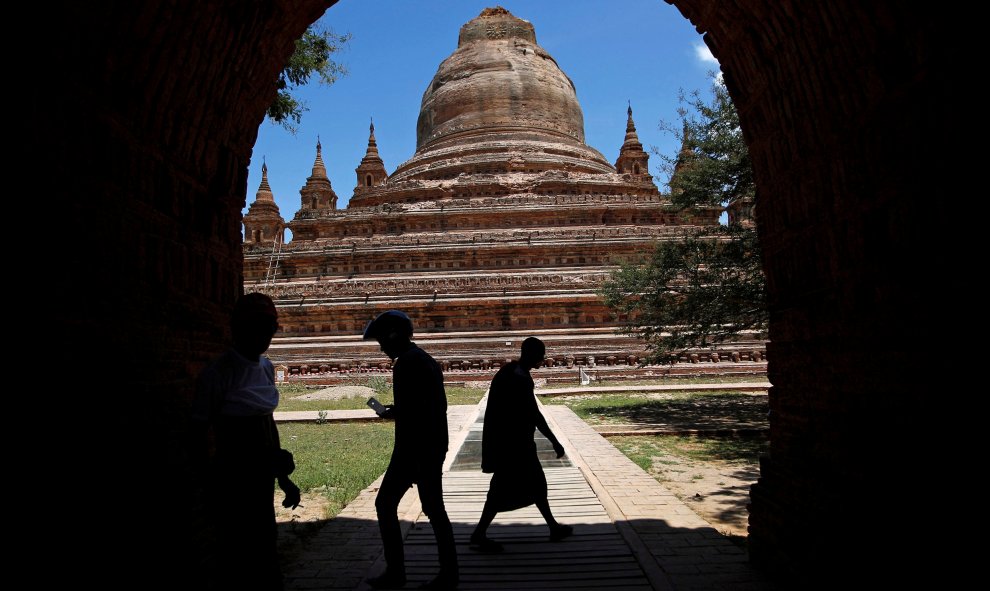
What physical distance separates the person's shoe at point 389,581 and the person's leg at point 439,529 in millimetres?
176

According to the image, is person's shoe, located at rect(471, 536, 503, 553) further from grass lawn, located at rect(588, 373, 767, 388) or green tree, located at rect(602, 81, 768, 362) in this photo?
grass lawn, located at rect(588, 373, 767, 388)

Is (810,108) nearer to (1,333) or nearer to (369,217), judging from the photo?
(1,333)

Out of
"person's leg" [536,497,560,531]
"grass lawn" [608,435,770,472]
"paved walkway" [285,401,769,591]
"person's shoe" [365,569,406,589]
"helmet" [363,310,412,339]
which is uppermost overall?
"helmet" [363,310,412,339]

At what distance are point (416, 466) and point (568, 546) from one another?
5.58 feet

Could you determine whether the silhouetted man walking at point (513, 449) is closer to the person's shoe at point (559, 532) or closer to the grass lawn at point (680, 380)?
the person's shoe at point (559, 532)

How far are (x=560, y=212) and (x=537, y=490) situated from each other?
27.9 metres

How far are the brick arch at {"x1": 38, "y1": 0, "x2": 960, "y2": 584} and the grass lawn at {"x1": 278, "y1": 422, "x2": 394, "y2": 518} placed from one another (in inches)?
139

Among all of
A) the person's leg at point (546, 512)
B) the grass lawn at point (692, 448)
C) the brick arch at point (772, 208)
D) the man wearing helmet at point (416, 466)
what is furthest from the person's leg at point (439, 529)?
the grass lawn at point (692, 448)

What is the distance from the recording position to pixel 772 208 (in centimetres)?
507

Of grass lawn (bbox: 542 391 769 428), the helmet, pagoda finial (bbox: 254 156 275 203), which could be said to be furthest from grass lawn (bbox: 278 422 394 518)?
pagoda finial (bbox: 254 156 275 203)

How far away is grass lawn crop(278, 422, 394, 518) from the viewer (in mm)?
7887

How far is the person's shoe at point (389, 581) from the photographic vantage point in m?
4.29

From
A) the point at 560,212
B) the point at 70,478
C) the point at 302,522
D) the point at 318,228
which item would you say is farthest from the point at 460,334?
the point at 70,478

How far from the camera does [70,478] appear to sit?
3082 millimetres
